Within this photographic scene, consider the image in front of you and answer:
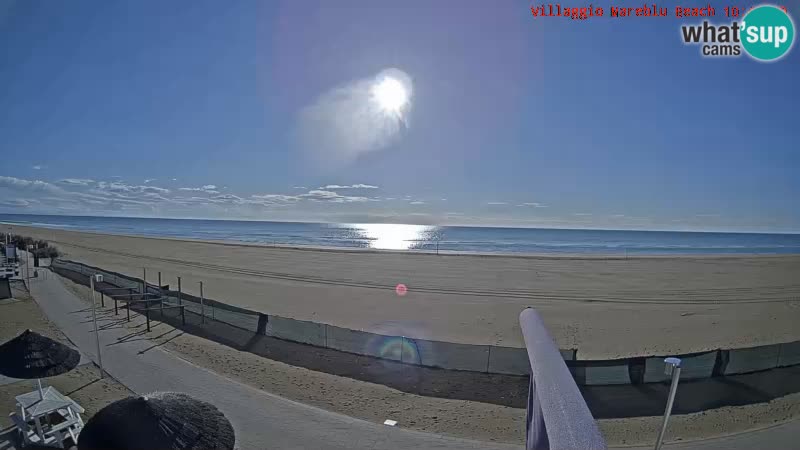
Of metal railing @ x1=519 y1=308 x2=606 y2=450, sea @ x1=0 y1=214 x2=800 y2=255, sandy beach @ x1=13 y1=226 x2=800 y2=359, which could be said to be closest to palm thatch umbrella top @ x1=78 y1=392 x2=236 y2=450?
metal railing @ x1=519 y1=308 x2=606 y2=450

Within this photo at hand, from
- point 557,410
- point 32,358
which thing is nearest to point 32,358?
point 32,358

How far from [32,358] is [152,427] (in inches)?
177

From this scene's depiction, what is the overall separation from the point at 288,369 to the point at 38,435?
16.7 ft

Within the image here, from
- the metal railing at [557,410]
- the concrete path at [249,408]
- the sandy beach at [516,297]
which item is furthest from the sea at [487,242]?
the metal railing at [557,410]

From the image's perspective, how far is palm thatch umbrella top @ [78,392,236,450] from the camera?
4336mm

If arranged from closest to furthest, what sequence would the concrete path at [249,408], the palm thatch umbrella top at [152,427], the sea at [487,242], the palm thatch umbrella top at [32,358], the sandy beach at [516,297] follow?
the palm thatch umbrella top at [152,427], the palm thatch umbrella top at [32,358], the concrete path at [249,408], the sandy beach at [516,297], the sea at [487,242]

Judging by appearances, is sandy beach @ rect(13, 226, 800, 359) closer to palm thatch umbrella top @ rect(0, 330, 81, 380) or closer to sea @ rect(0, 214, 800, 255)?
palm thatch umbrella top @ rect(0, 330, 81, 380)

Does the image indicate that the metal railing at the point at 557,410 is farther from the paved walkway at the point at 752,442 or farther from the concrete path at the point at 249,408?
the paved walkway at the point at 752,442

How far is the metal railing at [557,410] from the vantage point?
4.61ft

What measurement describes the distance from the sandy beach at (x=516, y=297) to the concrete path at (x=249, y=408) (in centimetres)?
651

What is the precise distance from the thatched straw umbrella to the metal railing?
8747mm

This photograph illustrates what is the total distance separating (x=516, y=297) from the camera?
22.3m

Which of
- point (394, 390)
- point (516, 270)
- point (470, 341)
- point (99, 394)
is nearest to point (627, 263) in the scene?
point (516, 270)

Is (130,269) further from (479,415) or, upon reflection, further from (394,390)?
(479,415)
